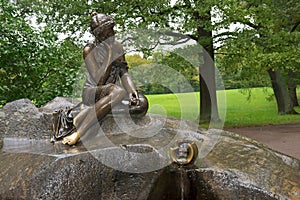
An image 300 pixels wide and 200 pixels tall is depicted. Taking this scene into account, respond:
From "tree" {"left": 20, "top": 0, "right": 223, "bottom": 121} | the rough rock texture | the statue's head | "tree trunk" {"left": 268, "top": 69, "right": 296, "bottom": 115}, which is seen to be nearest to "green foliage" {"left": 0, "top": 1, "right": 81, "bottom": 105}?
"tree" {"left": 20, "top": 0, "right": 223, "bottom": 121}

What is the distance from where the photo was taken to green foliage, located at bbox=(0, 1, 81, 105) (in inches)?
296

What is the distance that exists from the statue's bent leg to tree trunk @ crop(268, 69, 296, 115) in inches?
467

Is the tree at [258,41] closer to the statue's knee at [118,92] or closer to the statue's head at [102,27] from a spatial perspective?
the statue's head at [102,27]

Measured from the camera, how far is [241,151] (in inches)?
161

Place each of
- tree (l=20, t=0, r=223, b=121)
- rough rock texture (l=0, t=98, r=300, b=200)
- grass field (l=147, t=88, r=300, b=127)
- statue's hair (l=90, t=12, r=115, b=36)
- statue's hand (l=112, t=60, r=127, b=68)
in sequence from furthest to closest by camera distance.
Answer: tree (l=20, t=0, r=223, b=121), grass field (l=147, t=88, r=300, b=127), statue's hand (l=112, t=60, r=127, b=68), statue's hair (l=90, t=12, r=115, b=36), rough rock texture (l=0, t=98, r=300, b=200)

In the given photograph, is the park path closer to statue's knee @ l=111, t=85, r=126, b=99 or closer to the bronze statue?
the bronze statue

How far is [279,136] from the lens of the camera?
1054 centimetres

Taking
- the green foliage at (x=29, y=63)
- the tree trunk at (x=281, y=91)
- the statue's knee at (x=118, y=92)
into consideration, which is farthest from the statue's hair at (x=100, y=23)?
the tree trunk at (x=281, y=91)

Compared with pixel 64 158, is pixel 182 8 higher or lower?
higher

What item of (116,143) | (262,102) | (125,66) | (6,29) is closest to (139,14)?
(6,29)

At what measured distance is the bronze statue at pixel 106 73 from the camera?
14.7ft

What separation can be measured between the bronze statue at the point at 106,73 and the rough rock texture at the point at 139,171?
1.19ft

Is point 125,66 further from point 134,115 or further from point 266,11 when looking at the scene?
point 266,11

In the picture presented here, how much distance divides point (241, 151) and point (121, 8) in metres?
7.20
